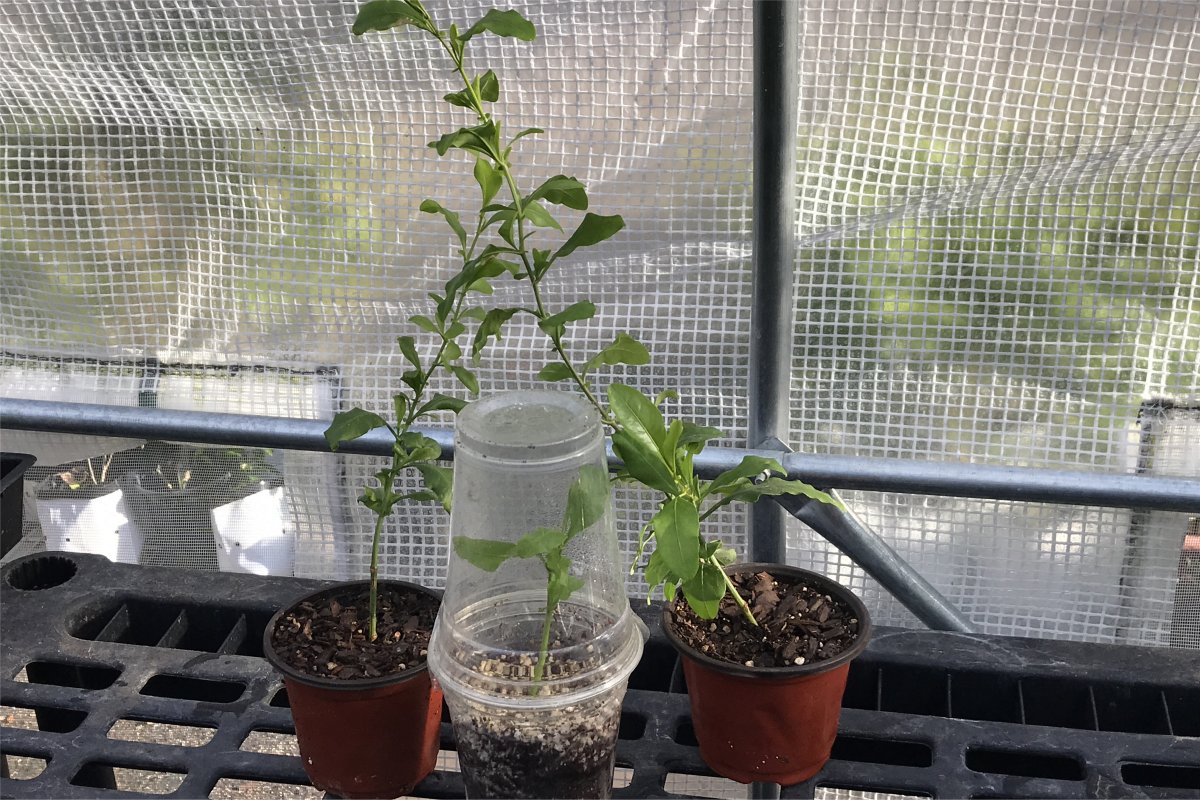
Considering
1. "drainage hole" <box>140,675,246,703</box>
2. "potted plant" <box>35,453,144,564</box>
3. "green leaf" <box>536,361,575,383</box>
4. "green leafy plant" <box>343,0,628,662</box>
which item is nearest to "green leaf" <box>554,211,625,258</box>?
"green leafy plant" <box>343,0,628,662</box>

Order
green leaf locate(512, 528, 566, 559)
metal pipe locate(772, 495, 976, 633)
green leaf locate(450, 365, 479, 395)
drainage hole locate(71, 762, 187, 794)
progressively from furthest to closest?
1. metal pipe locate(772, 495, 976, 633)
2. drainage hole locate(71, 762, 187, 794)
3. green leaf locate(450, 365, 479, 395)
4. green leaf locate(512, 528, 566, 559)

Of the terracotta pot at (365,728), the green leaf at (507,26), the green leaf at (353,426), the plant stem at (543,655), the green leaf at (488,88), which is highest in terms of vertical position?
the green leaf at (507,26)

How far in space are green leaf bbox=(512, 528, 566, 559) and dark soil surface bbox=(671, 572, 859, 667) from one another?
0.76 ft

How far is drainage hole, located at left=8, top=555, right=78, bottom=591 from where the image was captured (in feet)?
4.46

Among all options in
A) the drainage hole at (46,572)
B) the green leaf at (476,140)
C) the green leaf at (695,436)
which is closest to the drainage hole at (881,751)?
the green leaf at (695,436)

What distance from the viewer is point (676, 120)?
1.30 m

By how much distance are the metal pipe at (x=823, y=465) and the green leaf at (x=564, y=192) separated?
0.41m

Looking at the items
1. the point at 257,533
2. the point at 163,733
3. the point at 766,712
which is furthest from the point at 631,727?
the point at 163,733

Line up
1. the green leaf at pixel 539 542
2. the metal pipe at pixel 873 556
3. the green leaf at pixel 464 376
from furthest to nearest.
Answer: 1. the metal pipe at pixel 873 556
2. the green leaf at pixel 464 376
3. the green leaf at pixel 539 542

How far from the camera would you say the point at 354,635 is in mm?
1061

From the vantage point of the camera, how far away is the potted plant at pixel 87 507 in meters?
1.65

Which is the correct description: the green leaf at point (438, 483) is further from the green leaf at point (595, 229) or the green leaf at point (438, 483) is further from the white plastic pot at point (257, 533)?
the white plastic pot at point (257, 533)

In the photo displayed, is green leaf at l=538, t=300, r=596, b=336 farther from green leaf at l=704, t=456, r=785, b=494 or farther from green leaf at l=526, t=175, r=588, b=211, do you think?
green leaf at l=704, t=456, r=785, b=494

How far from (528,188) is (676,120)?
202mm
